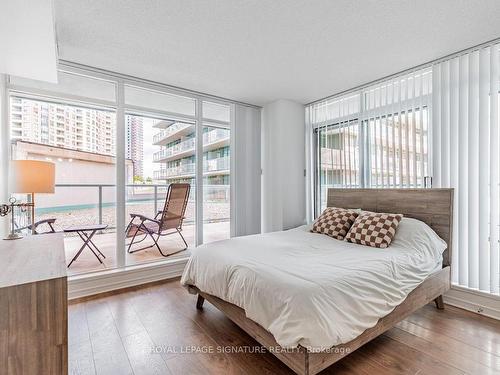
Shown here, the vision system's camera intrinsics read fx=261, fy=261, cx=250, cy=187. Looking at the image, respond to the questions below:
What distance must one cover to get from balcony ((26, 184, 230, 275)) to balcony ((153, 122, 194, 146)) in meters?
0.64

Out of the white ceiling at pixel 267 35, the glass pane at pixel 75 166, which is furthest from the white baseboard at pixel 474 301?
the glass pane at pixel 75 166

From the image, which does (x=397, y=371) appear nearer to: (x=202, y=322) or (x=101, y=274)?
(x=202, y=322)

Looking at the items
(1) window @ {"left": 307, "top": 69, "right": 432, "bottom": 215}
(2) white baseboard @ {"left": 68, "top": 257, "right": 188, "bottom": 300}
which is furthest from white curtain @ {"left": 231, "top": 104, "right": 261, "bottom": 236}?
(2) white baseboard @ {"left": 68, "top": 257, "right": 188, "bottom": 300}

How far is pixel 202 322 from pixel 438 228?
252 centimetres

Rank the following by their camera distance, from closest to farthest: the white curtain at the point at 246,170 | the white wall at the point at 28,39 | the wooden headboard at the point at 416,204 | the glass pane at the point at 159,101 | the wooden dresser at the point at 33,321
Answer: the wooden dresser at the point at 33,321 → the white wall at the point at 28,39 → the wooden headboard at the point at 416,204 → the glass pane at the point at 159,101 → the white curtain at the point at 246,170

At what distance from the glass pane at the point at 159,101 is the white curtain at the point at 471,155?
3.10m

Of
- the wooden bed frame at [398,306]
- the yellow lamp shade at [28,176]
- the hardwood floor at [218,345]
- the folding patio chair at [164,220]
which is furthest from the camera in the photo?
Answer: the folding patio chair at [164,220]

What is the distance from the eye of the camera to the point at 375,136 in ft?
11.1

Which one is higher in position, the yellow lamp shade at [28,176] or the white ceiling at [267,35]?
the white ceiling at [267,35]

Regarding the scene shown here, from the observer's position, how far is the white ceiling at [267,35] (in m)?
2.00

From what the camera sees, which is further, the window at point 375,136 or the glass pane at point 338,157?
the glass pane at point 338,157

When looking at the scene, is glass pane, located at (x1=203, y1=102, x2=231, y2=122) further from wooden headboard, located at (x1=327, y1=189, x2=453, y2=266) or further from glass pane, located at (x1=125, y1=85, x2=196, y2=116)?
wooden headboard, located at (x1=327, y1=189, x2=453, y2=266)

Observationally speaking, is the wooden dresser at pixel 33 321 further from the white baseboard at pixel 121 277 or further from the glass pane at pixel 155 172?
the glass pane at pixel 155 172

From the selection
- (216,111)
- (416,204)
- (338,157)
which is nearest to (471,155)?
(416,204)
